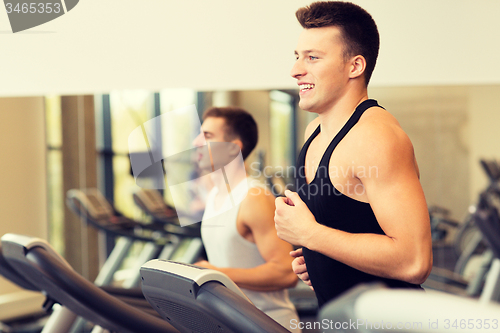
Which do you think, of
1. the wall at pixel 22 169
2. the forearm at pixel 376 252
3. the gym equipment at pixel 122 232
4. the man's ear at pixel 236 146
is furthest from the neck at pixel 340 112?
the wall at pixel 22 169

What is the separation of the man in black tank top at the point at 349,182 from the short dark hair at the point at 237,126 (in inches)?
22.0

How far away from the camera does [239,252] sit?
1678 millimetres

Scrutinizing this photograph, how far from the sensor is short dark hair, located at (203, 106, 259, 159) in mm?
1869

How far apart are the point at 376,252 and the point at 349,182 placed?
166 mm

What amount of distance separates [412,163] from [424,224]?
0.45ft

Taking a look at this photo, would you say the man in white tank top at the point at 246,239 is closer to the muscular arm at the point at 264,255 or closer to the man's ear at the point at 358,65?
the muscular arm at the point at 264,255

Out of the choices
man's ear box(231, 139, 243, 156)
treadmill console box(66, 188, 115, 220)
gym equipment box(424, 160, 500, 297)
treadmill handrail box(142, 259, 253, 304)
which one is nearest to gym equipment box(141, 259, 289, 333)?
treadmill handrail box(142, 259, 253, 304)

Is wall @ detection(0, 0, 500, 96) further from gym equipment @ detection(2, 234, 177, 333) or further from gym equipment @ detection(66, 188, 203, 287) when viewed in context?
gym equipment @ detection(66, 188, 203, 287)

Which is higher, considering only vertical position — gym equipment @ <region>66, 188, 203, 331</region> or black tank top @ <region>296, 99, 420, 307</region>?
black tank top @ <region>296, 99, 420, 307</region>

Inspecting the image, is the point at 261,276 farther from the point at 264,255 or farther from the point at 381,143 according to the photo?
the point at 381,143

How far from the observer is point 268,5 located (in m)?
2.03

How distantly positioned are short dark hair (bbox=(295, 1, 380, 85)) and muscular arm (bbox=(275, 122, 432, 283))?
0.24m

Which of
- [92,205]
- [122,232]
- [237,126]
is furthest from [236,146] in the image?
[92,205]

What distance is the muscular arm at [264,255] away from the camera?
161 centimetres
